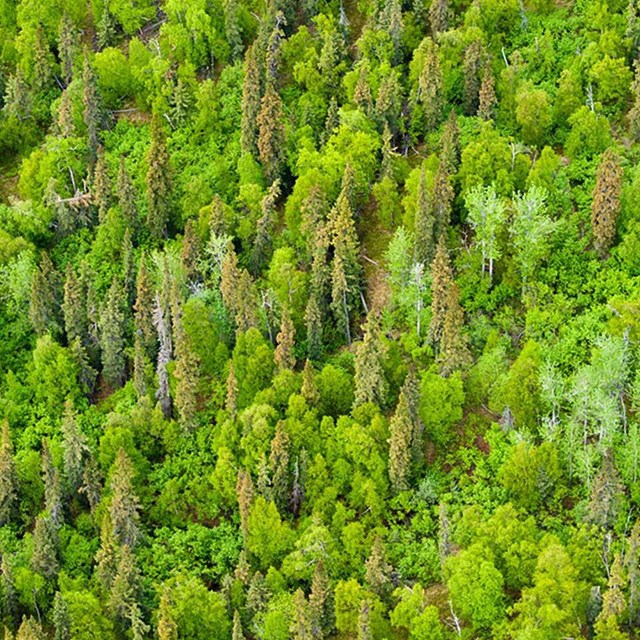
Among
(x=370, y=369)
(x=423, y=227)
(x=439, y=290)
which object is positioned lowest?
(x=370, y=369)

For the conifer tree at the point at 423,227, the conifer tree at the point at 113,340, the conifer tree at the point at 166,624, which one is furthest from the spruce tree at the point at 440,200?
the conifer tree at the point at 166,624

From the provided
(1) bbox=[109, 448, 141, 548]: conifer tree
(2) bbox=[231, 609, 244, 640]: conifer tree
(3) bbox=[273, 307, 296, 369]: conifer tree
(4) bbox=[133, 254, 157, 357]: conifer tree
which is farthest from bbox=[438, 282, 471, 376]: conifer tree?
(2) bbox=[231, 609, 244, 640]: conifer tree

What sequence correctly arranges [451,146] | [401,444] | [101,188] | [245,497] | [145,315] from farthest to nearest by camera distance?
[101,188]
[451,146]
[145,315]
[245,497]
[401,444]

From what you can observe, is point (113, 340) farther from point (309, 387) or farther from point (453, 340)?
point (453, 340)

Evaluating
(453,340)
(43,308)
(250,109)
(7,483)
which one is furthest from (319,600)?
(250,109)

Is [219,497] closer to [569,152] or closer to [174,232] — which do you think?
[174,232]

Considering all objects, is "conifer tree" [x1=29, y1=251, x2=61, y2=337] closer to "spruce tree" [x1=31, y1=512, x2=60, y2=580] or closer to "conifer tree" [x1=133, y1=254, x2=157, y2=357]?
"conifer tree" [x1=133, y1=254, x2=157, y2=357]
